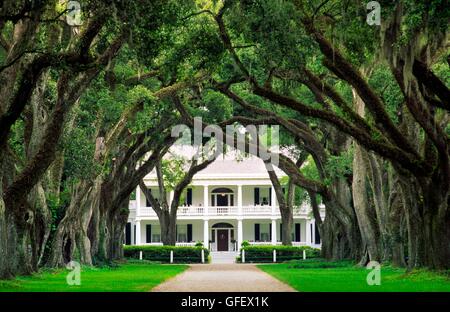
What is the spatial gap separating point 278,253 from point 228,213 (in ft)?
60.1

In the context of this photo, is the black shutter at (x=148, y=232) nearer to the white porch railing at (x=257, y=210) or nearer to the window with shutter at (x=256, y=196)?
the white porch railing at (x=257, y=210)

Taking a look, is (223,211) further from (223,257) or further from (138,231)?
(223,257)

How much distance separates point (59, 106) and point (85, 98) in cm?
989

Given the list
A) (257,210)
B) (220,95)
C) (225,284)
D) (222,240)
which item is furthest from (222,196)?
(225,284)

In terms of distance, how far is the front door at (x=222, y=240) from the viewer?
73.9 meters

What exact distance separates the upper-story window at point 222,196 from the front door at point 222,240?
7.97ft

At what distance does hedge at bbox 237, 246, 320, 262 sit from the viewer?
53.3 metres

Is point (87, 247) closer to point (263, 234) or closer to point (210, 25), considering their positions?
point (210, 25)

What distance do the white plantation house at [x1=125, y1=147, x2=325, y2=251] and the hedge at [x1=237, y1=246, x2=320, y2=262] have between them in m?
15.3

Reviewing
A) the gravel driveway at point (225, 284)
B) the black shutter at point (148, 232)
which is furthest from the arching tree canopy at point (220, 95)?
the black shutter at point (148, 232)

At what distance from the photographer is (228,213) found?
71.5 meters
